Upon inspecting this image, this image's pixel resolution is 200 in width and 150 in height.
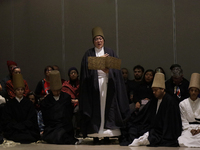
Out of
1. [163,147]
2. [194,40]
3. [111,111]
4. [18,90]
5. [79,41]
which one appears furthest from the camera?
[79,41]

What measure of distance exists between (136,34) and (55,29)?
92.0 inches

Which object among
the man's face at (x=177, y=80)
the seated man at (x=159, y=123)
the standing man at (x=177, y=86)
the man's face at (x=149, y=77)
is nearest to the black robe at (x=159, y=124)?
the seated man at (x=159, y=123)

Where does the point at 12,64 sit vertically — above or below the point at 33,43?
below

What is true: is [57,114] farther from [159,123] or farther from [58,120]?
[159,123]

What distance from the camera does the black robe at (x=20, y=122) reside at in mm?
6012

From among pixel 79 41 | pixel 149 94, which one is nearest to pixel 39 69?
pixel 79 41

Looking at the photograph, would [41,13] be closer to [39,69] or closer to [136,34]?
[39,69]

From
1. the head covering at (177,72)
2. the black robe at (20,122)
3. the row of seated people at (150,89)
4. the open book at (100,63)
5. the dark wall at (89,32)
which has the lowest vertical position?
the black robe at (20,122)

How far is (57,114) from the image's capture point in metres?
6.09

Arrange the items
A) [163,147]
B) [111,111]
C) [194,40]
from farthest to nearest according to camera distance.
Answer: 1. [194,40]
2. [111,111]
3. [163,147]

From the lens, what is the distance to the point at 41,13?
934 cm

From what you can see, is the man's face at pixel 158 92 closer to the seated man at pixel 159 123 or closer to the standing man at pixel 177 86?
the seated man at pixel 159 123

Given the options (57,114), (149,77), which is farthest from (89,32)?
(57,114)

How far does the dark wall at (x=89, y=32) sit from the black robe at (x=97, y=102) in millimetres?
2472
